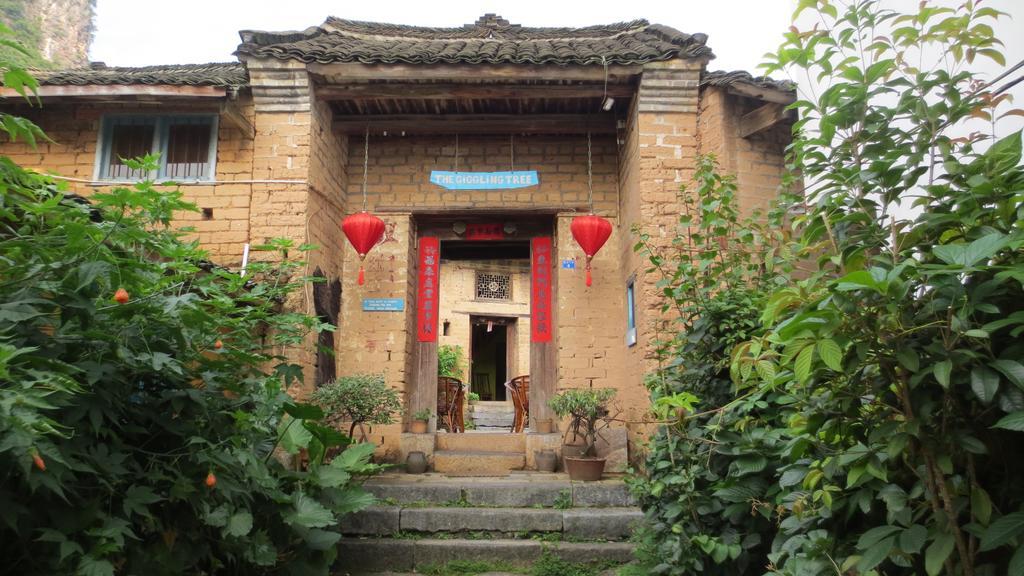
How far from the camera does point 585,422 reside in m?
5.97

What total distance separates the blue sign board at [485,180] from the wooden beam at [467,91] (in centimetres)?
77

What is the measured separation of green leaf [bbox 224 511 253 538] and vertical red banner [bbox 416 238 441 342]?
439 centimetres

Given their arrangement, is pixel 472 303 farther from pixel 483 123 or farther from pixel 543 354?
pixel 483 123

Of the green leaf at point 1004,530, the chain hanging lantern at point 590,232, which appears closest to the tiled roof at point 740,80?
the chain hanging lantern at point 590,232

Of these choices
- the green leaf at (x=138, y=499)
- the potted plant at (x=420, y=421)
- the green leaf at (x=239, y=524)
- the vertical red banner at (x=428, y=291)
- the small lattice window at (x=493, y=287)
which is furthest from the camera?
the small lattice window at (x=493, y=287)

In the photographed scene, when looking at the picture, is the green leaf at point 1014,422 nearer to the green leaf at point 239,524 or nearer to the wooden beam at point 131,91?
the green leaf at point 239,524

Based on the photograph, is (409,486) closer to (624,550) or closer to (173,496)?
(624,550)

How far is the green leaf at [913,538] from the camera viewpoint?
5.08 ft

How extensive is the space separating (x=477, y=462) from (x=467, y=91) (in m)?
3.81

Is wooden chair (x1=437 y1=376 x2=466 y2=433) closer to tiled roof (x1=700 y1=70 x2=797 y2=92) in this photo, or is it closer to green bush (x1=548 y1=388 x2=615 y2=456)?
green bush (x1=548 y1=388 x2=615 y2=456)

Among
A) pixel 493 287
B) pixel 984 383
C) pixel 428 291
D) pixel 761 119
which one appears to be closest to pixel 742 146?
pixel 761 119

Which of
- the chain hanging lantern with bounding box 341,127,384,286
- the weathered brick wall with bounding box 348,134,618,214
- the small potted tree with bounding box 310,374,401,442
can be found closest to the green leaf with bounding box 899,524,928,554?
the small potted tree with bounding box 310,374,401,442

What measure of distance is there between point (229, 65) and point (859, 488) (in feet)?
26.1

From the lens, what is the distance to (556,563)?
431 cm
